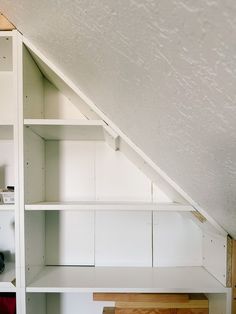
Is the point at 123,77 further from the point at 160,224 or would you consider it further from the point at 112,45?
the point at 160,224

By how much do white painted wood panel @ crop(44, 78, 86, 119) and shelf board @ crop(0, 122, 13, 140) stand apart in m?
0.22

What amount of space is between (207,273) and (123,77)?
1.01 m

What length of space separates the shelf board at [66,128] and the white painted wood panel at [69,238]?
0.38 meters

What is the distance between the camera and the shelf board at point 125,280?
947 mm

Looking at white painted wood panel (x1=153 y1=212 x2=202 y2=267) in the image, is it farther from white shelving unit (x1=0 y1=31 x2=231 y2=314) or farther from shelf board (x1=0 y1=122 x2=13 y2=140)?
shelf board (x1=0 y1=122 x2=13 y2=140)

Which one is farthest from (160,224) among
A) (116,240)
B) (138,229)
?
(116,240)

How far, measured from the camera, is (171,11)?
257 millimetres

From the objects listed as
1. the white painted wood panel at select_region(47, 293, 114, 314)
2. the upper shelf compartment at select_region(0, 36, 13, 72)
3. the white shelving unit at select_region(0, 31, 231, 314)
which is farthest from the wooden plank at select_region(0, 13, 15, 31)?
the white painted wood panel at select_region(47, 293, 114, 314)

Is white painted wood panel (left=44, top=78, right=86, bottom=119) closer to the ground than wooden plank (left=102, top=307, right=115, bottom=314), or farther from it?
farther from it

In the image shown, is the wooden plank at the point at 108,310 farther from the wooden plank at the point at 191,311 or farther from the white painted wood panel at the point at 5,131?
the white painted wood panel at the point at 5,131

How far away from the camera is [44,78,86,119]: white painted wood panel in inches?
49.3

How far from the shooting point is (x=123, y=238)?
4.14ft

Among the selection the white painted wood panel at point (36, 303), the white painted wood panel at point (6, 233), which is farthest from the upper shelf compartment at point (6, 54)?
the white painted wood panel at point (36, 303)

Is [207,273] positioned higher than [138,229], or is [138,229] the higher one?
[138,229]
